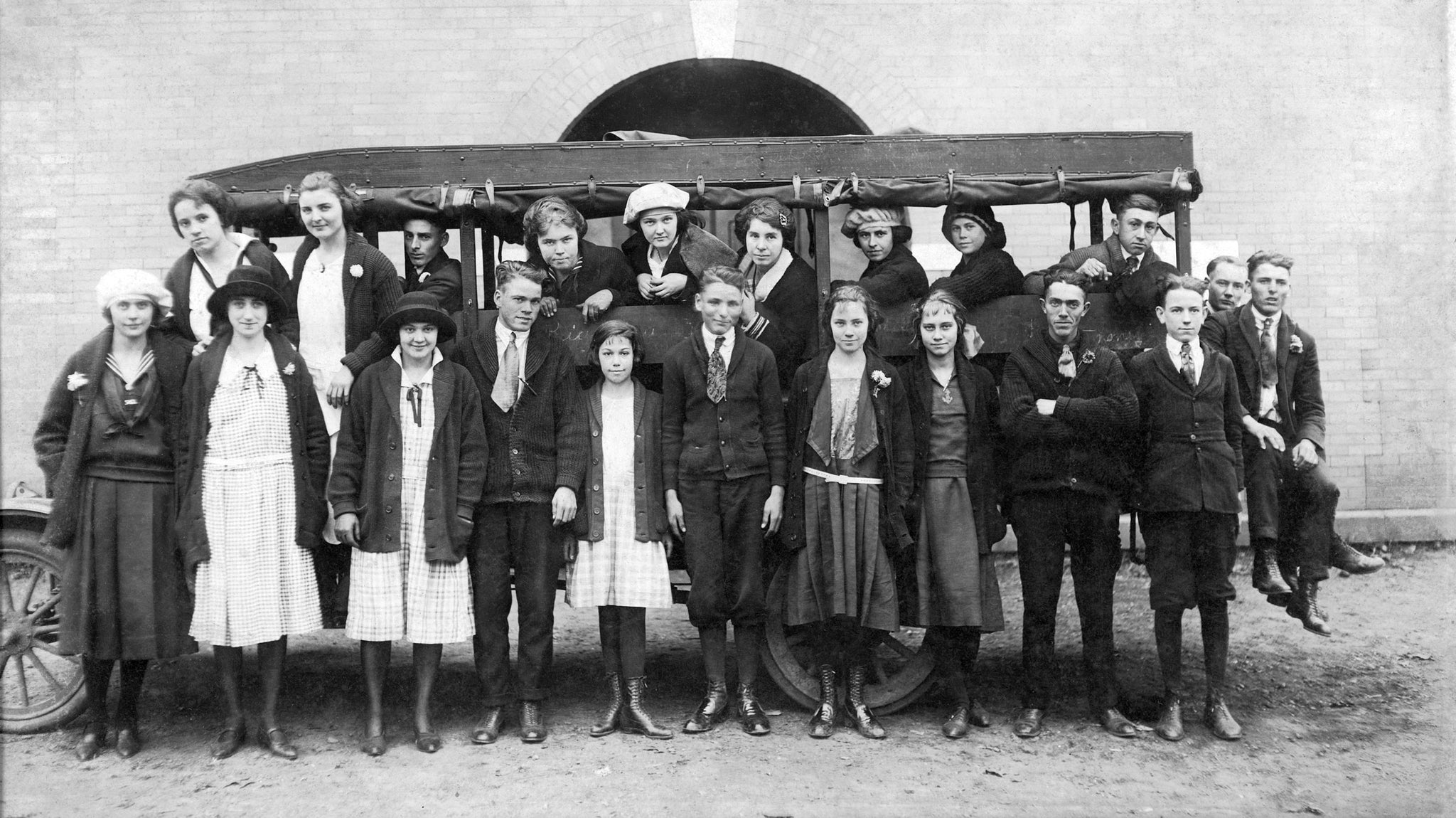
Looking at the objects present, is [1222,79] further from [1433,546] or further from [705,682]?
[705,682]

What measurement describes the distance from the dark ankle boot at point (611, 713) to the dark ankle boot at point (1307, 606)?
305cm

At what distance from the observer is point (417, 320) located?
172 inches

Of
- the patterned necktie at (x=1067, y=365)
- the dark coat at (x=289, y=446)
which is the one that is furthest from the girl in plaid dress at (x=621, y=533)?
the patterned necktie at (x=1067, y=365)

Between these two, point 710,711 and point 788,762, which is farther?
point 710,711

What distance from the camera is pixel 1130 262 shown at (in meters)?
4.87

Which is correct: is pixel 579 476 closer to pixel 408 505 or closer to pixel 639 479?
pixel 639 479

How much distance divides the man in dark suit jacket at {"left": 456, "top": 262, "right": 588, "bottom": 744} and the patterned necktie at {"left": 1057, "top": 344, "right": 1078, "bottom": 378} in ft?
6.65

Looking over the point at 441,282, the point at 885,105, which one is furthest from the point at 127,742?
the point at 885,105

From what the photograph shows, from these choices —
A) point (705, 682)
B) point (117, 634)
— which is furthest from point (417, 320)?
point (705, 682)

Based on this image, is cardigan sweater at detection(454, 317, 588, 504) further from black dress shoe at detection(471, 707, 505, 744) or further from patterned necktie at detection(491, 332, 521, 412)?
black dress shoe at detection(471, 707, 505, 744)

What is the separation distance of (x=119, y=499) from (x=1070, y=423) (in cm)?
383

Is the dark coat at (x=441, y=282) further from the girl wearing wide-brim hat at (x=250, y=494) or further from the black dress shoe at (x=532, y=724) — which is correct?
the black dress shoe at (x=532, y=724)

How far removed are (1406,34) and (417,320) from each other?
7.42 m

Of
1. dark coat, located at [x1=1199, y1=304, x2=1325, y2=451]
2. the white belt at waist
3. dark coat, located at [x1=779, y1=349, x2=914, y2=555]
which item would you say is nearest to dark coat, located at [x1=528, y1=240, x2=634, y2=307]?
dark coat, located at [x1=779, y1=349, x2=914, y2=555]
